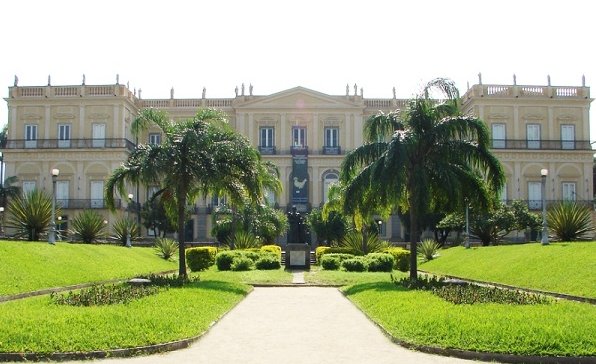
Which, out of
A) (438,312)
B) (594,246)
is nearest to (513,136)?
(594,246)

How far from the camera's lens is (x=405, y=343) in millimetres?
9797

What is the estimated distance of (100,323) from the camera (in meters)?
10.2

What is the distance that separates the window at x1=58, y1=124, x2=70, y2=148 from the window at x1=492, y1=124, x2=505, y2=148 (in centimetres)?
3473

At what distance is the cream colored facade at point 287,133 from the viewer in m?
54.5

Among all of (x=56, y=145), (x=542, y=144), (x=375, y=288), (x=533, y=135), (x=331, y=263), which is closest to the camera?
(x=375, y=288)

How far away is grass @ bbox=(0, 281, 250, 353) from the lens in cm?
906

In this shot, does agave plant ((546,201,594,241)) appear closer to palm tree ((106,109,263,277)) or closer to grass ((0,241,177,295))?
palm tree ((106,109,263,277))

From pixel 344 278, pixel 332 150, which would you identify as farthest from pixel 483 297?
pixel 332 150

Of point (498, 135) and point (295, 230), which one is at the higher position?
point (498, 135)

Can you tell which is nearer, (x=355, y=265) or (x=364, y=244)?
(x=355, y=265)

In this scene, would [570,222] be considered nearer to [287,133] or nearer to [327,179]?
[327,179]

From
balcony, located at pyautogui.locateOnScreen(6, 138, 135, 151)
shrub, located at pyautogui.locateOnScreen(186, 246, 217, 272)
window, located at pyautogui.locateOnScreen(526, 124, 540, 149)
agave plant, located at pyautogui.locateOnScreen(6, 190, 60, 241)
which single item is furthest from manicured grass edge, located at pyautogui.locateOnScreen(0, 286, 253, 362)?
window, located at pyautogui.locateOnScreen(526, 124, 540, 149)

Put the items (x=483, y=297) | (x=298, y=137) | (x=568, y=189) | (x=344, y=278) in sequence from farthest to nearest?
1. (x=298, y=137)
2. (x=568, y=189)
3. (x=344, y=278)
4. (x=483, y=297)

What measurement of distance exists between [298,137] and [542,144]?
20190 millimetres
